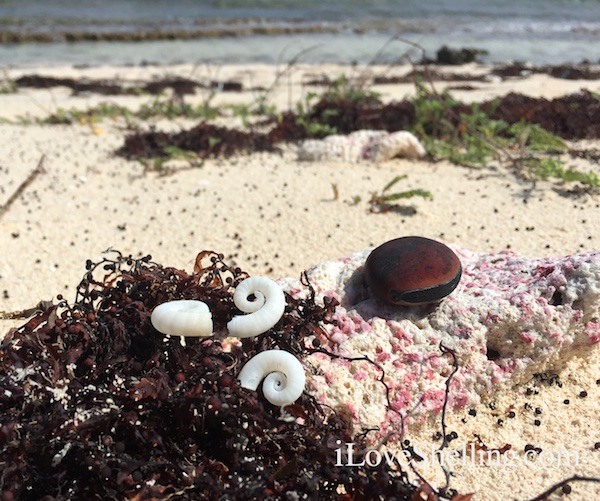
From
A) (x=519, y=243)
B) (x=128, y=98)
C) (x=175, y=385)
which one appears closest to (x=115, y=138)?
(x=128, y=98)

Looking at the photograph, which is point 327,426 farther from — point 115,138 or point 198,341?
point 115,138

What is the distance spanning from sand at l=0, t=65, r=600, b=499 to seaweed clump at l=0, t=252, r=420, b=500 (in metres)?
0.64

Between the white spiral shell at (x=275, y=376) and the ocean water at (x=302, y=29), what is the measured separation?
11.1m

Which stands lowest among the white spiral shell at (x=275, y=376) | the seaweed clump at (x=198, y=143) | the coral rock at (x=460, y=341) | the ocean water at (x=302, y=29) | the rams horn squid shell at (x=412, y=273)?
the ocean water at (x=302, y=29)

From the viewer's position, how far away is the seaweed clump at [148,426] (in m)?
1.68

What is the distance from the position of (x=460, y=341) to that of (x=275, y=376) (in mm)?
904

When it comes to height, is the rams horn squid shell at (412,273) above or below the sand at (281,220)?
above

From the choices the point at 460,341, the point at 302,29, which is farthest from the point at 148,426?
the point at 302,29

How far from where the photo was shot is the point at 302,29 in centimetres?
2411

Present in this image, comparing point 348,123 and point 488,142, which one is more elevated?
point 488,142

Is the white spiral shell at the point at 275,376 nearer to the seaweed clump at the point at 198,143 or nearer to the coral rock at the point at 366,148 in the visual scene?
the coral rock at the point at 366,148

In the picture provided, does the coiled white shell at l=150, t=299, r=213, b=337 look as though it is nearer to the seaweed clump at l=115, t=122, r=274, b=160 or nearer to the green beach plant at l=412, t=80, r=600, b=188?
the green beach plant at l=412, t=80, r=600, b=188

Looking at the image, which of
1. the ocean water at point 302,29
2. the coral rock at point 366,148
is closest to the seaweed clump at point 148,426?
the coral rock at point 366,148

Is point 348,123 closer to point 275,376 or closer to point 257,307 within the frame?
point 257,307
